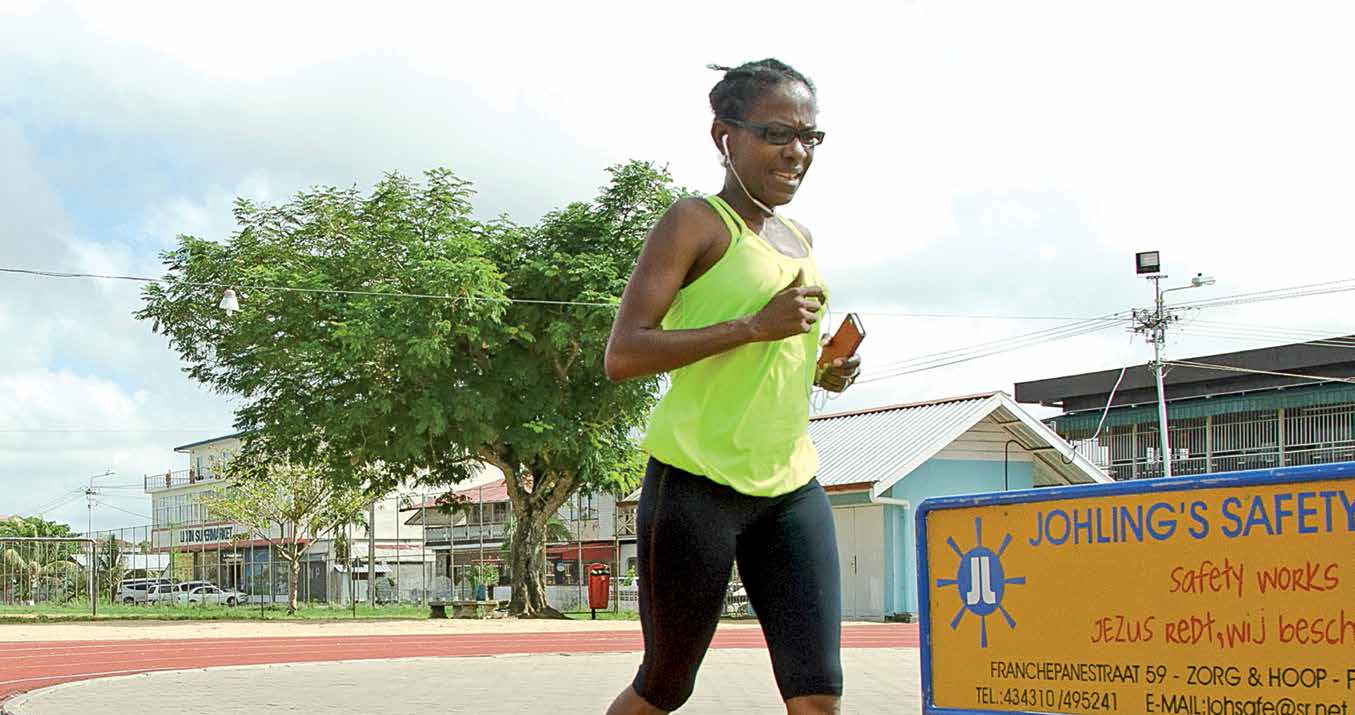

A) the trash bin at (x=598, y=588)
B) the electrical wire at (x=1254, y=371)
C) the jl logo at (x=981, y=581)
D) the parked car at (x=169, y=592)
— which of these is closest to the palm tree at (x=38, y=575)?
the parked car at (x=169, y=592)

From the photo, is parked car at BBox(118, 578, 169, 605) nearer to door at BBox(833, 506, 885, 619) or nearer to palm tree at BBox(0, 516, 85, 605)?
palm tree at BBox(0, 516, 85, 605)

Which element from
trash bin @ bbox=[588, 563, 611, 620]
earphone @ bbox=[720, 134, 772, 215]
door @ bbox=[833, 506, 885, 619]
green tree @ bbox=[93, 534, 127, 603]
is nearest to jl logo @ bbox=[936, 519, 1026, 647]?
earphone @ bbox=[720, 134, 772, 215]

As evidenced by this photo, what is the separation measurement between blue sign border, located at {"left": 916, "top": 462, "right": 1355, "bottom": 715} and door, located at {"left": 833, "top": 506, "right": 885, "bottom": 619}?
29426mm

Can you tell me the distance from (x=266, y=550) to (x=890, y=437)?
59.8 meters

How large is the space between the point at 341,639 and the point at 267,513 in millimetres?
31769

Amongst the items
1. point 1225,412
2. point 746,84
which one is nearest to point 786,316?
point 746,84

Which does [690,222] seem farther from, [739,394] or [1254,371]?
[1254,371]

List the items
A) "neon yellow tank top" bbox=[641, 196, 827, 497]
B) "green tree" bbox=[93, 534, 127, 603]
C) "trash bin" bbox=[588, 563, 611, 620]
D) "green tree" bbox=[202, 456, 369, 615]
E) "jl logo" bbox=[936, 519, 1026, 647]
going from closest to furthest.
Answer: "neon yellow tank top" bbox=[641, 196, 827, 497], "jl logo" bbox=[936, 519, 1026, 647], "trash bin" bbox=[588, 563, 611, 620], "green tree" bbox=[93, 534, 127, 603], "green tree" bbox=[202, 456, 369, 615]

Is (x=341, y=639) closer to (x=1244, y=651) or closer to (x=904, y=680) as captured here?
(x=904, y=680)

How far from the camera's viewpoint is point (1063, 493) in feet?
17.5

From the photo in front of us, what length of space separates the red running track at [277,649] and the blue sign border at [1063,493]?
9634 millimetres

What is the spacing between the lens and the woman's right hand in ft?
10.8

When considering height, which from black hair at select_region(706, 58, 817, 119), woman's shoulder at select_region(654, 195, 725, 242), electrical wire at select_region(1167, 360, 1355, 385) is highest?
electrical wire at select_region(1167, 360, 1355, 385)

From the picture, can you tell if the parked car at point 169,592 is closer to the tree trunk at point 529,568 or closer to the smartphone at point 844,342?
the tree trunk at point 529,568
